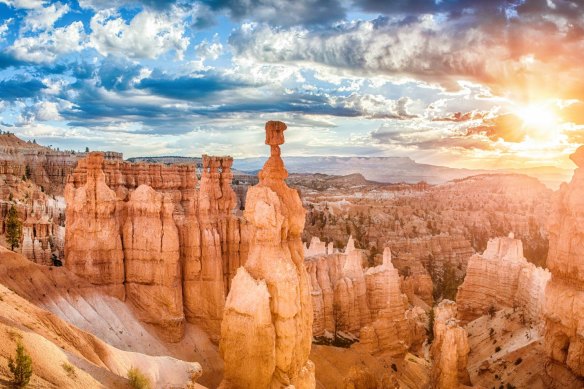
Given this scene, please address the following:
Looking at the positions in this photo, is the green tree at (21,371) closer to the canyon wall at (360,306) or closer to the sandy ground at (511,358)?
the sandy ground at (511,358)

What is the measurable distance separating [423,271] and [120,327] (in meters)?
38.6

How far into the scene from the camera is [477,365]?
3030 centimetres

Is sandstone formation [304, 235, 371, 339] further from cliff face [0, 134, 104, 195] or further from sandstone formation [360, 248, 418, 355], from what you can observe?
cliff face [0, 134, 104, 195]

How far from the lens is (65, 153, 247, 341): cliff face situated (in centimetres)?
2198

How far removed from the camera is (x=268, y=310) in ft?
56.3

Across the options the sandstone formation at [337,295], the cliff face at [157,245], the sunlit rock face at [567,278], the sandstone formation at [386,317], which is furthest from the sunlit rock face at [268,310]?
the sandstone formation at [386,317]

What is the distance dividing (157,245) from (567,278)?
18.6 metres

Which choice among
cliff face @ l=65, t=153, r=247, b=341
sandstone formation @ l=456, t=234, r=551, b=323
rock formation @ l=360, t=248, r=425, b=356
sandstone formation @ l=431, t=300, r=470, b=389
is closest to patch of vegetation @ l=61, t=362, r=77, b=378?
cliff face @ l=65, t=153, r=247, b=341

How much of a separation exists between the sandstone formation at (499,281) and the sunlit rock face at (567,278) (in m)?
8.77

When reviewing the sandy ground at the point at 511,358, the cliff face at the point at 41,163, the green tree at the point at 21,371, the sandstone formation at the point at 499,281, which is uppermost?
the cliff face at the point at 41,163

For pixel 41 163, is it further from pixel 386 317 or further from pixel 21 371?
pixel 21 371

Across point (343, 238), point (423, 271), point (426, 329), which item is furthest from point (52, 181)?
point (426, 329)

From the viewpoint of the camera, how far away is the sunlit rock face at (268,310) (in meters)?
17.2

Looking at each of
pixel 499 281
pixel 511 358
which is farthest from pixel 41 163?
pixel 511 358
